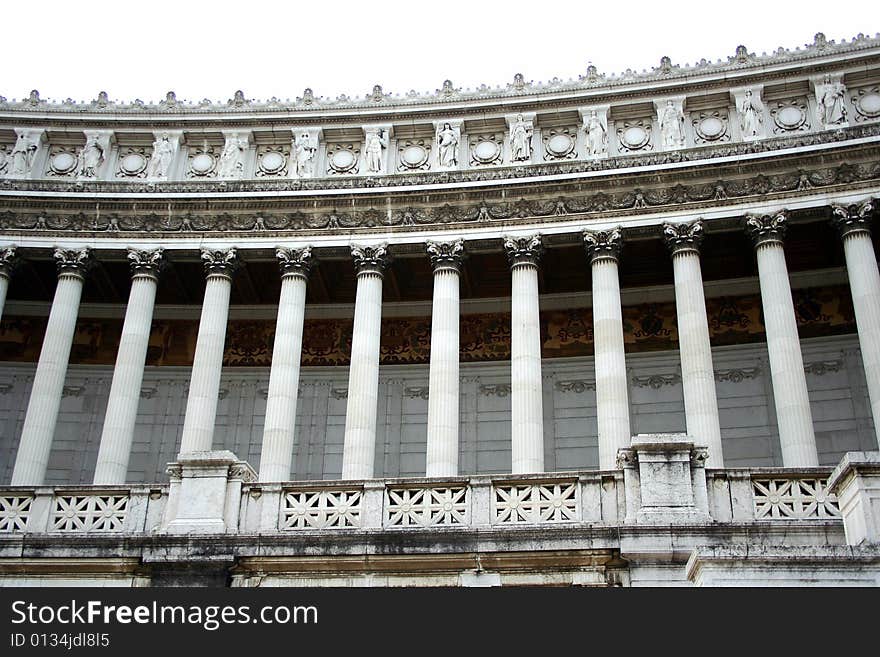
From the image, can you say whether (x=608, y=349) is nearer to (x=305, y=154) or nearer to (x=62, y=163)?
(x=305, y=154)

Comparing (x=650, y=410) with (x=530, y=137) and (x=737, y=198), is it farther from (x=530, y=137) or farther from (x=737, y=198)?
(x=530, y=137)

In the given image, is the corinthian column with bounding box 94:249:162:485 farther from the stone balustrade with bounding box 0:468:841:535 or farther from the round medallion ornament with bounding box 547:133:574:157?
the stone balustrade with bounding box 0:468:841:535

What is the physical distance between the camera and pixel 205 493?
16.3m

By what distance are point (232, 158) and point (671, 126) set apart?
14.4 m

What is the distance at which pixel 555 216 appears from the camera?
110ft

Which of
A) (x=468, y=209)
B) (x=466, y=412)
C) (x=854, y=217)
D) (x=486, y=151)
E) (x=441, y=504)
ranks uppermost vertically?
(x=486, y=151)

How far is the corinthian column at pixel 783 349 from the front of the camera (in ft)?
93.4

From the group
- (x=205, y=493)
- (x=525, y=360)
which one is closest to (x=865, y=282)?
(x=525, y=360)

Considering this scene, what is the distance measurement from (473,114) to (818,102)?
10.9 m

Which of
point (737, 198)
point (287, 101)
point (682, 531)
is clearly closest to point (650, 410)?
point (737, 198)

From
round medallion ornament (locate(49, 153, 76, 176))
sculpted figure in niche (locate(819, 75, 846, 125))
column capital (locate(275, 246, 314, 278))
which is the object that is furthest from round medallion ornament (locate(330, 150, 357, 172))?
sculpted figure in niche (locate(819, 75, 846, 125))

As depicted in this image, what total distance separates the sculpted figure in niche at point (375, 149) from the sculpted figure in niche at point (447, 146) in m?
1.86

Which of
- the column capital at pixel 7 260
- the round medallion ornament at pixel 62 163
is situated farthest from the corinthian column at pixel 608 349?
the column capital at pixel 7 260

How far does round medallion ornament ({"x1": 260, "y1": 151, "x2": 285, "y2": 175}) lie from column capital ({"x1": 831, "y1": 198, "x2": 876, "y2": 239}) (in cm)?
1778
